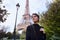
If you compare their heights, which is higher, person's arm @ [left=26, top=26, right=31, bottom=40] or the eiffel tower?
the eiffel tower

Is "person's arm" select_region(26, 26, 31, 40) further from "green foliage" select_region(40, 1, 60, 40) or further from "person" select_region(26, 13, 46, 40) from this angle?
"green foliage" select_region(40, 1, 60, 40)

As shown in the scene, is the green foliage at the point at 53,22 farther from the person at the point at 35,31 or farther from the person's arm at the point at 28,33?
the person's arm at the point at 28,33

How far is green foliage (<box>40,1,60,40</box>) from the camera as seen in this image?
2250 mm

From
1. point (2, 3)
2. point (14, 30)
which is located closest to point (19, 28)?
point (14, 30)

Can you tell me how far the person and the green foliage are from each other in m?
0.05

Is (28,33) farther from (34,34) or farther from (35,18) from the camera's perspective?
(35,18)

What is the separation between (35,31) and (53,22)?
0.21 metres

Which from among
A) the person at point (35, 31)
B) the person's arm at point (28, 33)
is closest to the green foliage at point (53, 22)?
the person at point (35, 31)

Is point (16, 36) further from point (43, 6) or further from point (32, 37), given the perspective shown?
point (43, 6)

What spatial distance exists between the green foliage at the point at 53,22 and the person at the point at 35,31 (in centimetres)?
5

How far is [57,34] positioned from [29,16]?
13.7 inches

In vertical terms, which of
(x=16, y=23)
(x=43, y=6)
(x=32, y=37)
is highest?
(x=43, y=6)

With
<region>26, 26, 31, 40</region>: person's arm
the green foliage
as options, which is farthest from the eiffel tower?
the green foliage

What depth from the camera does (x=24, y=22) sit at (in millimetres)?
2309
